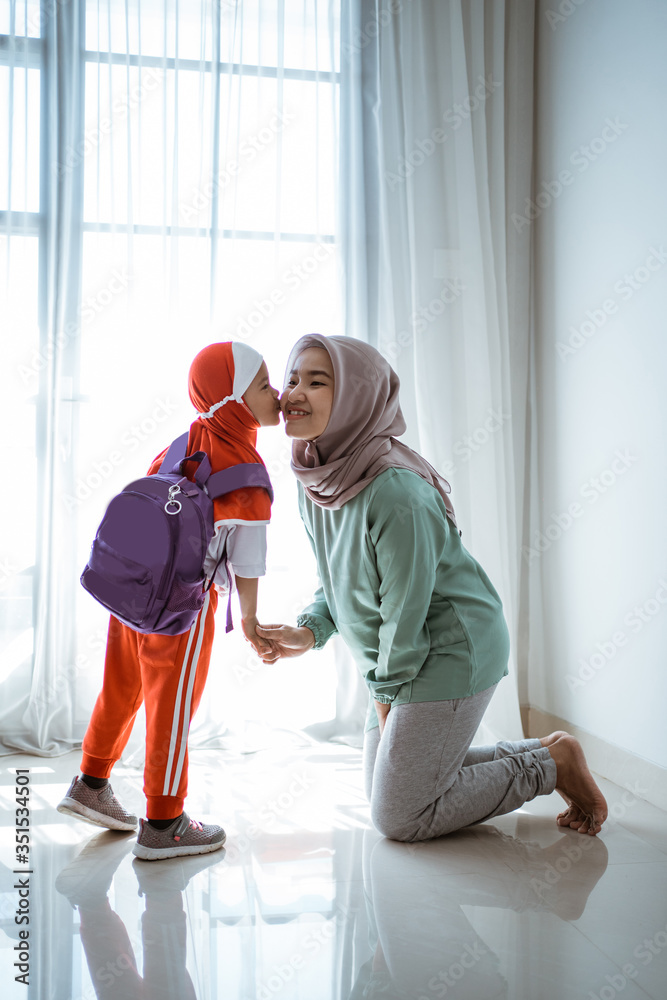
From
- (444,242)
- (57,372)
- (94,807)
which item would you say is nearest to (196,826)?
(94,807)

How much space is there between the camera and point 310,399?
157 cm

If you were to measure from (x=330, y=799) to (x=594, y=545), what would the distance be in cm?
98

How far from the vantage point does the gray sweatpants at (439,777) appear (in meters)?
1.54

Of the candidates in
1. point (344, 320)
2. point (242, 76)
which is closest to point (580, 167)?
point (344, 320)

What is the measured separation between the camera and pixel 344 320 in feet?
8.04

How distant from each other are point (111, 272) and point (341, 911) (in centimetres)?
186

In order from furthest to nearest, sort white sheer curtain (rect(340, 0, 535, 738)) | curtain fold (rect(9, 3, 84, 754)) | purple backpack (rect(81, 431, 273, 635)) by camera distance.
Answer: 1. white sheer curtain (rect(340, 0, 535, 738))
2. curtain fold (rect(9, 3, 84, 754))
3. purple backpack (rect(81, 431, 273, 635))

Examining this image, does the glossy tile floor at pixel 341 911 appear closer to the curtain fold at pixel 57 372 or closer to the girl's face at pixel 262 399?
the curtain fold at pixel 57 372

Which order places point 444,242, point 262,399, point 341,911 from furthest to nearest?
point 444,242 < point 262,399 < point 341,911

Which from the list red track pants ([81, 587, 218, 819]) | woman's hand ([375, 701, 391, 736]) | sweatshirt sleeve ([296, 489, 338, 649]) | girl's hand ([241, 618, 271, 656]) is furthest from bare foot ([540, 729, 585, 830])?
red track pants ([81, 587, 218, 819])

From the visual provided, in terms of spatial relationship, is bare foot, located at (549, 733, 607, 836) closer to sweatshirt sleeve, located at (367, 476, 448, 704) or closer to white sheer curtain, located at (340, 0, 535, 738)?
sweatshirt sleeve, located at (367, 476, 448, 704)

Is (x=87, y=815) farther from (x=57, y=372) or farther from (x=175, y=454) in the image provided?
(x=57, y=372)

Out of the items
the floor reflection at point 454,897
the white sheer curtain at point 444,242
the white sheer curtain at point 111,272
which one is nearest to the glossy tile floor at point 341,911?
the floor reflection at point 454,897

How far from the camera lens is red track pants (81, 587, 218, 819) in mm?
1455
